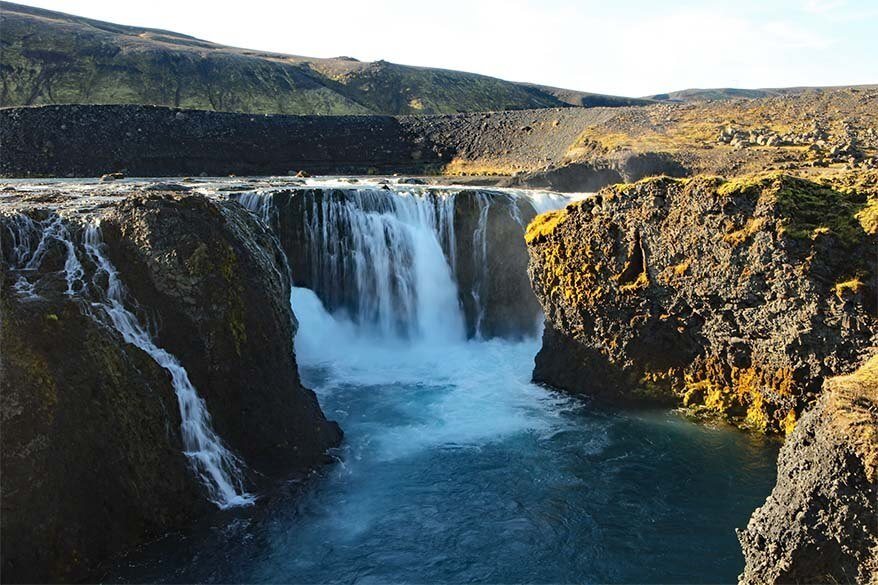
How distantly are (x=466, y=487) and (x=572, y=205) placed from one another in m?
8.57

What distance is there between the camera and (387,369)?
21.9 metres

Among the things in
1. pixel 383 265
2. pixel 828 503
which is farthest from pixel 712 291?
pixel 383 265

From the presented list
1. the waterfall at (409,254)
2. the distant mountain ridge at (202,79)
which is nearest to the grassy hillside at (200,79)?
the distant mountain ridge at (202,79)

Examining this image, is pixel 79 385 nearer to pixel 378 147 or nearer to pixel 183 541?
pixel 183 541

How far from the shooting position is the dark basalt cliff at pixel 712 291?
46.6 ft

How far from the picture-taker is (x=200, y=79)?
7519cm

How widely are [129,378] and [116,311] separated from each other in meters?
1.41

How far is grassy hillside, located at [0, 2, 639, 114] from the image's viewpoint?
65.0 meters

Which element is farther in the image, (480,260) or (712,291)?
(480,260)

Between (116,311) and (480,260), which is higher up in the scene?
(116,311)

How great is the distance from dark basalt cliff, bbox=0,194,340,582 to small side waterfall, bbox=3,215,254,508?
4cm

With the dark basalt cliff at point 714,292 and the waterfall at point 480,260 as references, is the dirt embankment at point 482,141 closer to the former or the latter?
the waterfall at point 480,260

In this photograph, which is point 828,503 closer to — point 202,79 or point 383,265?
point 383,265

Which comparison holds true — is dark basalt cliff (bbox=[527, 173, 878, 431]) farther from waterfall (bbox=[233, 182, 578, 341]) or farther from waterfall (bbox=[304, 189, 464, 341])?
waterfall (bbox=[304, 189, 464, 341])
